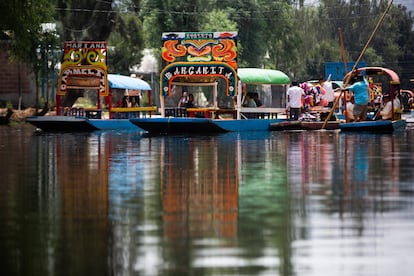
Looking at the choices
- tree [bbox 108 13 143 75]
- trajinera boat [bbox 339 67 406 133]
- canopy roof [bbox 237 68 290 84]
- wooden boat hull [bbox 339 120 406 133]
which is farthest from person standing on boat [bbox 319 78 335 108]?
tree [bbox 108 13 143 75]

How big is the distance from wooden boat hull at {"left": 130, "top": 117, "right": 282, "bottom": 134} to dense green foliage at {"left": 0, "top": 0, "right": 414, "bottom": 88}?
725cm

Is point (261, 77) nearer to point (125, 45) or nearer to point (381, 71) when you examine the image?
point (381, 71)

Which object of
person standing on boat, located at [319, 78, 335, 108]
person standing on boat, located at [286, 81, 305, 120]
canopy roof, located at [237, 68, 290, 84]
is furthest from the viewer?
person standing on boat, located at [319, 78, 335, 108]

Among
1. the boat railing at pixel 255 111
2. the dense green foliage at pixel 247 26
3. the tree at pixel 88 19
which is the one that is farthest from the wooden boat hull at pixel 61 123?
the tree at pixel 88 19

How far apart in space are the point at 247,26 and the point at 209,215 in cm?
6584

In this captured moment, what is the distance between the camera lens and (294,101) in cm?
3875

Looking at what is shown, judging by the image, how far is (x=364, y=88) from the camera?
33.9m

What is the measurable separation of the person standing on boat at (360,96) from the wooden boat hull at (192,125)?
3.69 meters

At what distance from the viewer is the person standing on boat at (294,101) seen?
126ft

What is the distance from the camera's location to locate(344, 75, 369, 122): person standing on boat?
111 ft

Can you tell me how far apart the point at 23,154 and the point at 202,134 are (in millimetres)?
11390

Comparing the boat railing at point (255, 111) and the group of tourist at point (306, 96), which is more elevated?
the group of tourist at point (306, 96)

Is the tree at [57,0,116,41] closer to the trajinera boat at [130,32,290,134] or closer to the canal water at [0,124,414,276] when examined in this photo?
the trajinera boat at [130,32,290,134]

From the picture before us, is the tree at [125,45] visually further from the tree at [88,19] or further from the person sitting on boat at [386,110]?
the person sitting on boat at [386,110]
